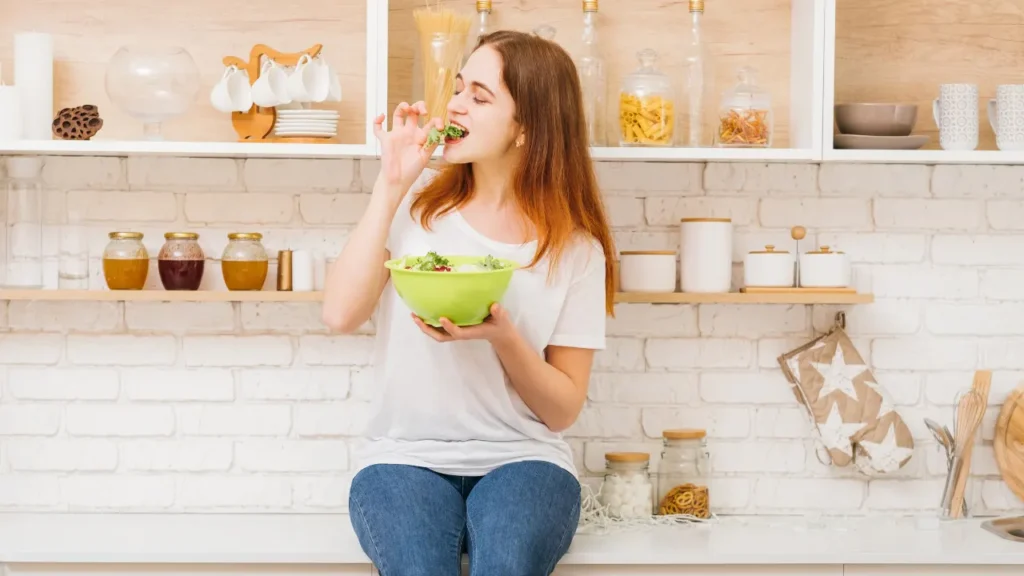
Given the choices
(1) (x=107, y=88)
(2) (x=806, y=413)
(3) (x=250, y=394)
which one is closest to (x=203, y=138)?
(1) (x=107, y=88)

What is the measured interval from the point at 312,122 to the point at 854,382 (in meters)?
1.34

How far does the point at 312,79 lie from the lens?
7.84ft

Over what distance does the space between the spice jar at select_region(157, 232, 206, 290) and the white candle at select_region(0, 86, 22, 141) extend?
0.36m

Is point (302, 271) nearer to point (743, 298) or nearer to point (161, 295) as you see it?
point (161, 295)

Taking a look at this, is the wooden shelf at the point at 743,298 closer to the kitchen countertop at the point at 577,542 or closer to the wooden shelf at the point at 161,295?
the kitchen countertop at the point at 577,542

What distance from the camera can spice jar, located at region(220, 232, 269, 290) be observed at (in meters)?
2.44

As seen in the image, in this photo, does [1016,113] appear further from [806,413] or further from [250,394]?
[250,394]

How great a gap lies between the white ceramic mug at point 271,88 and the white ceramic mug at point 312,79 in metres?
0.02

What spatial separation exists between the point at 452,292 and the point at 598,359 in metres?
0.81

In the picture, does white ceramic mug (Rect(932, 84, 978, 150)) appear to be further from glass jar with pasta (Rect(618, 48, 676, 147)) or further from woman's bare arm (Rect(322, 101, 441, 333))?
woman's bare arm (Rect(322, 101, 441, 333))

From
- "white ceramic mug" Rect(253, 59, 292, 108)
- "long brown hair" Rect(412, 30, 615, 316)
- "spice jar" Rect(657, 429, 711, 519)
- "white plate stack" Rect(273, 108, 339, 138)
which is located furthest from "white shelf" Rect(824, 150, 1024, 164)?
"white ceramic mug" Rect(253, 59, 292, 108)

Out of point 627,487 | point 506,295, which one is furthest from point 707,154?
point 627,487

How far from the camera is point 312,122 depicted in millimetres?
2350

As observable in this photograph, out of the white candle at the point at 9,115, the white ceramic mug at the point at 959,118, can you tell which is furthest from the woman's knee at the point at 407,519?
the white ceramic mug at the point at 959,118
